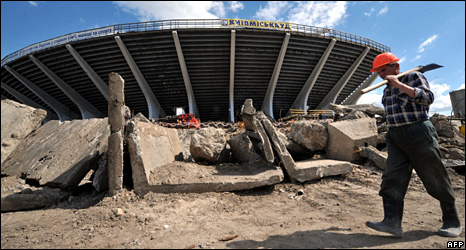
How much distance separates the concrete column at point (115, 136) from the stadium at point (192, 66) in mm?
11726

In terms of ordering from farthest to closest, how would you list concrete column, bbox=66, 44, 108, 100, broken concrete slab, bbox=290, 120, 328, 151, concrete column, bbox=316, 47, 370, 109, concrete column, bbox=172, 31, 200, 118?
1. concrete column, bbox=316, 47, 370, 109
2. concrete column, bbox=66, 44, 108, 100
3. concrete column, bbox=172, 31, 200, 118
4. broken concrete slab, bbox=290, 120, 328, 151

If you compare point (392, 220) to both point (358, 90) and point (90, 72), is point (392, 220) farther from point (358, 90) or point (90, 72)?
point (358, 90)

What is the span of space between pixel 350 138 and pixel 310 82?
1644cm

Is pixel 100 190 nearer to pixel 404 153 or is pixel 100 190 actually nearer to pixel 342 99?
pixel 404 153

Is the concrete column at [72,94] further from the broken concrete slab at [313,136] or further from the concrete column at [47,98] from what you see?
the broken concrete slab at [313,136]

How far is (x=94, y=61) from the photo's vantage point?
17.0m

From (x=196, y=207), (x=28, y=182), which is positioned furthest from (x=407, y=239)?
(x=28, y=182)

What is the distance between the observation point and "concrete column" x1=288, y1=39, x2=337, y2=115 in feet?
57.2

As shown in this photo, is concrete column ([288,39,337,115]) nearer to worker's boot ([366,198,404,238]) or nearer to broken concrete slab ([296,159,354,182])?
broken concrete slab ([296,159,354,182])

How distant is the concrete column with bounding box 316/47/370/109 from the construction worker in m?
19.9

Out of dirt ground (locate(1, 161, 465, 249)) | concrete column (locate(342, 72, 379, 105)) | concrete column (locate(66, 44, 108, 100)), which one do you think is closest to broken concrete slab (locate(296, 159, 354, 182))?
dirt ground (locate(1, 161, 465, 249))

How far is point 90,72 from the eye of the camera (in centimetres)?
1716

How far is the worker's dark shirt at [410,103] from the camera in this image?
2.00 meters

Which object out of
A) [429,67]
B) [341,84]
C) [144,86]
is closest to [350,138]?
[429,67]
